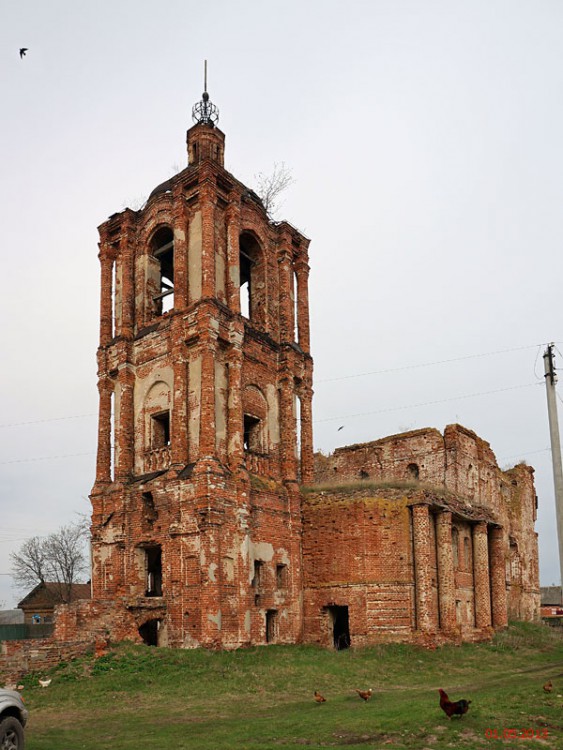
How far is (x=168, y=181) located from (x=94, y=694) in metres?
16.2

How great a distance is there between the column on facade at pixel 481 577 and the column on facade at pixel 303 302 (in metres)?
8.89

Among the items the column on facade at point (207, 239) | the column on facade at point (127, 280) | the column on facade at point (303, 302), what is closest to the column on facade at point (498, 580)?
the column on facade at point (303, 302)

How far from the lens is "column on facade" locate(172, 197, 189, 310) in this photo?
72.7ft

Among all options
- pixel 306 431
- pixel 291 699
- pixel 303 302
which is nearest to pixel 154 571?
pixel 306 431

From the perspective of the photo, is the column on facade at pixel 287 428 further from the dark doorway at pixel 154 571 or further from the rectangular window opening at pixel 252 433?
the dark doorway at pixel 154 571

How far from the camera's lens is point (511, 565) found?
34.5 m

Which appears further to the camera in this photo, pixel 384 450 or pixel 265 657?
pixel 384 450

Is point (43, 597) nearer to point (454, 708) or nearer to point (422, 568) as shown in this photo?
point (422, 568)

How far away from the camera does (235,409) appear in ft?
70.2

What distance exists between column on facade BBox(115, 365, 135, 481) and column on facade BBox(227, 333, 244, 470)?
11.1 ft

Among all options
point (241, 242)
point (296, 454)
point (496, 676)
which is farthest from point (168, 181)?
point (496, 676)

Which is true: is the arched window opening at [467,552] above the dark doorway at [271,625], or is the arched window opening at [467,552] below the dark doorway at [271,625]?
above

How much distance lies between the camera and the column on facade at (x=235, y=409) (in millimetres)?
20938

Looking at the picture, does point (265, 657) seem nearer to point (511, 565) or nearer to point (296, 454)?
point (296, 454)
